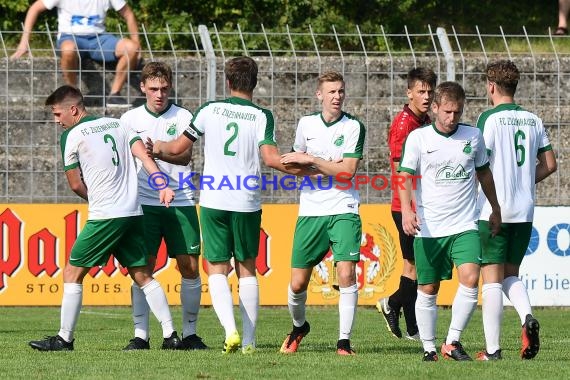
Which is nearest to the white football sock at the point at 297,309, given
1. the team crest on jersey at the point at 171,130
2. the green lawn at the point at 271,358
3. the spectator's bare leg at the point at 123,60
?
the green lawn at the point at 271,358

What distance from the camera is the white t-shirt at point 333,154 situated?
33.0ft

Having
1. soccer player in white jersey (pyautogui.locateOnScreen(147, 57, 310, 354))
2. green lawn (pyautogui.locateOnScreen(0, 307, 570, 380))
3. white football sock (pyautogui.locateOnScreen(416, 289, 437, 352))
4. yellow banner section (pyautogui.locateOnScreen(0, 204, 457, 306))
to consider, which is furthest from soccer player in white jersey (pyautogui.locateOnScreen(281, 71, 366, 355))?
yellow banner section (pyautogui.locateOnScreen(0, 204, 457, 306))

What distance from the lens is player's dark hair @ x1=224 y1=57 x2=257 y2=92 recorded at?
9.91 m

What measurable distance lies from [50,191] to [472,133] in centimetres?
800

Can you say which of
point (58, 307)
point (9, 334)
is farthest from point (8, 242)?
point (9, 334)

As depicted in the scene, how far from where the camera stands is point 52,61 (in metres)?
18.0

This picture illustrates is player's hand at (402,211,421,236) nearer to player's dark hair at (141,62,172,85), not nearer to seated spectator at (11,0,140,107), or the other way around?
player's dark hair at (141,62,172,85)

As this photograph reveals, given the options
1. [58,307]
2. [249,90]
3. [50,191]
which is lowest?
[58,307]

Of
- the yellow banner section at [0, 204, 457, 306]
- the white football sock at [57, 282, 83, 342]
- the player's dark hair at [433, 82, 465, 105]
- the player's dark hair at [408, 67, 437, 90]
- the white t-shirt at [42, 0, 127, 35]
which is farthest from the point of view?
the white t-shirt at [42, 0, 127, 35]

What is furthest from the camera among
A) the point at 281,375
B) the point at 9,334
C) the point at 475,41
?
the point at 475,41

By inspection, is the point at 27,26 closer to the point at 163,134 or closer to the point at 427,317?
the point at 163,134

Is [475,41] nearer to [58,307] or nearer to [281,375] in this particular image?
[58,307]

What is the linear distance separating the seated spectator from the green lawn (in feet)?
13.5

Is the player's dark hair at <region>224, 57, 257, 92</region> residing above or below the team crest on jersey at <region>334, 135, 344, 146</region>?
above
